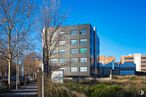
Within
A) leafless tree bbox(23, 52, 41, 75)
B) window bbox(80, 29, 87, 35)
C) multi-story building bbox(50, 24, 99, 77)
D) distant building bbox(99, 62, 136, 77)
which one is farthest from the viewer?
distant building bbox(99, 62, 136, 77)

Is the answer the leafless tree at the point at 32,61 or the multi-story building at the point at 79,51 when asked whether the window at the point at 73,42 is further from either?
the leafless tree at the point at 32,61

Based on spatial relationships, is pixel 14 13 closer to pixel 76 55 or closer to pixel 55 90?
pixel 55 90

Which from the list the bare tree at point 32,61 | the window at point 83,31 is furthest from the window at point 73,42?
the bare tree at point 32,61

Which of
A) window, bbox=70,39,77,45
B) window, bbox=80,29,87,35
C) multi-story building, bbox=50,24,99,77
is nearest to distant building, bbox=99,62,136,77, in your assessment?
multi-story building, bbox=50,24,99,77

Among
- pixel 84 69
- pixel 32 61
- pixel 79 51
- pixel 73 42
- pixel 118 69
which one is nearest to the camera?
pixel 32 61

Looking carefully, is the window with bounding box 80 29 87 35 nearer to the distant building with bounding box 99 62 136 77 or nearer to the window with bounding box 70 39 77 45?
the window with bounding box 70 39 77 45

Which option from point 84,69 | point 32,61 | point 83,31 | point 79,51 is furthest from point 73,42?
point 32,61

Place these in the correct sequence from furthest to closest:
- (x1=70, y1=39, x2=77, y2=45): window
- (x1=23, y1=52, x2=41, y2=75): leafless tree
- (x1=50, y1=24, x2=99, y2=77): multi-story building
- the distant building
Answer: the distant building < (x1=70, y1=39, x2=77, y2=45): window < (x1=50, y1=24, x2=99, y2=77): multi-story building < (x1=23, y1=52, x2=41, y2=75): leafless tree

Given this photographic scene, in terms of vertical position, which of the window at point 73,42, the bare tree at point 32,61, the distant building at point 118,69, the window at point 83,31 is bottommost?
the distant building at point 118,69

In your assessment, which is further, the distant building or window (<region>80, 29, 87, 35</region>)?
the distant building

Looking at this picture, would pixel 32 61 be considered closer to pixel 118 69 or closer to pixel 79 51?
pixel 79 51

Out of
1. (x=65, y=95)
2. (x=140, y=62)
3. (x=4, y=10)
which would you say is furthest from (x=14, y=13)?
(x=140, y=62)

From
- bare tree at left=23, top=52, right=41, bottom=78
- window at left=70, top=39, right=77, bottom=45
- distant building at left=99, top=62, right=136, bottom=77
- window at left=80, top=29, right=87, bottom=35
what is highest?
window at left=80, top=29, right=87, bottom=35

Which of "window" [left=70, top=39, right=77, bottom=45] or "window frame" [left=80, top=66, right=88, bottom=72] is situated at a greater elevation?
"window" [left=70, top=39, right=77, bottom=45]
